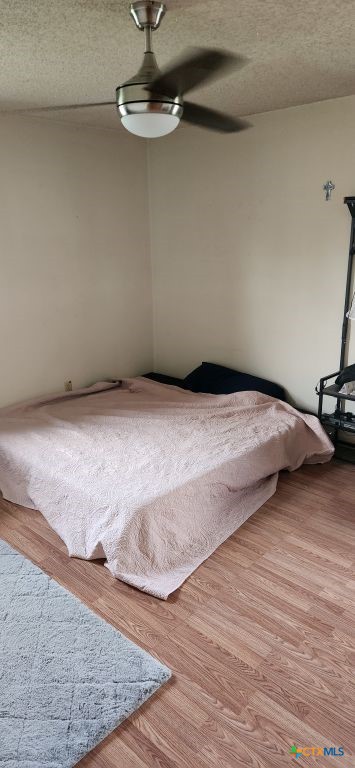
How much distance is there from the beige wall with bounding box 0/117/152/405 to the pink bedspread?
Answer: 369 mm

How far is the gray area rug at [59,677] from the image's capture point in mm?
1600

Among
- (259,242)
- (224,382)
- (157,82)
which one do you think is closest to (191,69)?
(157,82)

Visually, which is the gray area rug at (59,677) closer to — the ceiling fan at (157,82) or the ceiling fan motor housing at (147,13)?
the ceiling fan at (157,82)

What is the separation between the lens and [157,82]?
5.65 ft

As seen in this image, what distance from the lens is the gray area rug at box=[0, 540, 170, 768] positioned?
160 cm

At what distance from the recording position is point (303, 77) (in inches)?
102

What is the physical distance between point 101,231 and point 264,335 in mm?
1550

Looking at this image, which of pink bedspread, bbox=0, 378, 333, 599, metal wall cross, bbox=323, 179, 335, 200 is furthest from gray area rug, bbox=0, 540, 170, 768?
metal wall cross, bbox=323, 179, 335, 200

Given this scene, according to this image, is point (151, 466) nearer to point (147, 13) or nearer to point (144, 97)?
point (144, 97)

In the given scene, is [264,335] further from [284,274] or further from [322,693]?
[322,693]

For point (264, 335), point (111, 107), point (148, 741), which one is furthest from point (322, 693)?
point (111, 107)

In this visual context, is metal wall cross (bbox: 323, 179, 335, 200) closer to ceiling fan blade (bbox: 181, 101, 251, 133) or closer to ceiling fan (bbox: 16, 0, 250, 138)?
ceiling fan blade (bbox: 181, 101, 251, 133)

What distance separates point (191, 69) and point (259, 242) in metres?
2.02

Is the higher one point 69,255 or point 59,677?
point 69,255
